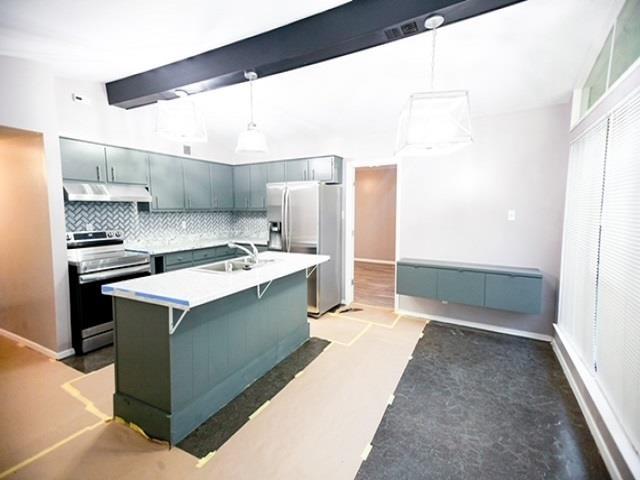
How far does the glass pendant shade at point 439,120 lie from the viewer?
72.2 inches

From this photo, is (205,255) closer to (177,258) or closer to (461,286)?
(177,258)

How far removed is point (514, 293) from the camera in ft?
10.7

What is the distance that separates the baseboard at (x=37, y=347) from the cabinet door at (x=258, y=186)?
2924mm

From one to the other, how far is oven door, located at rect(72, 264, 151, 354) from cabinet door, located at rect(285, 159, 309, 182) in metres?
2.47

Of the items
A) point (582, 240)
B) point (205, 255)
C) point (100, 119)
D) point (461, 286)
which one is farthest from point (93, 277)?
point (582, 240)

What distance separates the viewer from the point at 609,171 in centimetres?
209

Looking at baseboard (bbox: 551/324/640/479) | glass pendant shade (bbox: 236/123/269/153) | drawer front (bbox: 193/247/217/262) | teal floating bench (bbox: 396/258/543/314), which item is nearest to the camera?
baseboard (bbox: 551/324/640/479)

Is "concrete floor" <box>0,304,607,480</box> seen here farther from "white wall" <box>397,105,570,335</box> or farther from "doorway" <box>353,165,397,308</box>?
"doorway" <box>353,165,397,308</box>

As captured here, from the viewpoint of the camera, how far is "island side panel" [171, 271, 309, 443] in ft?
6.42

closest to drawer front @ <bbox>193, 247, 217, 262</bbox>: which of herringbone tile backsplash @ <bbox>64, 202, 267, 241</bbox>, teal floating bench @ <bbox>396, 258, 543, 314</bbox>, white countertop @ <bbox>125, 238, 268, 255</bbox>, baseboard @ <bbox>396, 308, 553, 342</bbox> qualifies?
white countertop @ <bbox>125, 238, 268, 255</bbox>

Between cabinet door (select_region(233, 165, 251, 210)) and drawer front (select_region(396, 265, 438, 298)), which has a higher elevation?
cabinet door (select_region(233, 165, 251, 210))

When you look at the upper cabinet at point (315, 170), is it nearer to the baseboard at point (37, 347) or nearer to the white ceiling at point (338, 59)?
the white ceiling at point (338, 59)

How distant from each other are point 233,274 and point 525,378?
2.63 metres

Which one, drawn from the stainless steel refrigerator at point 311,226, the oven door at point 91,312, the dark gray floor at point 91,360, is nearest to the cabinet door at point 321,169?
the stainless steel refrigerator at point 311,226
